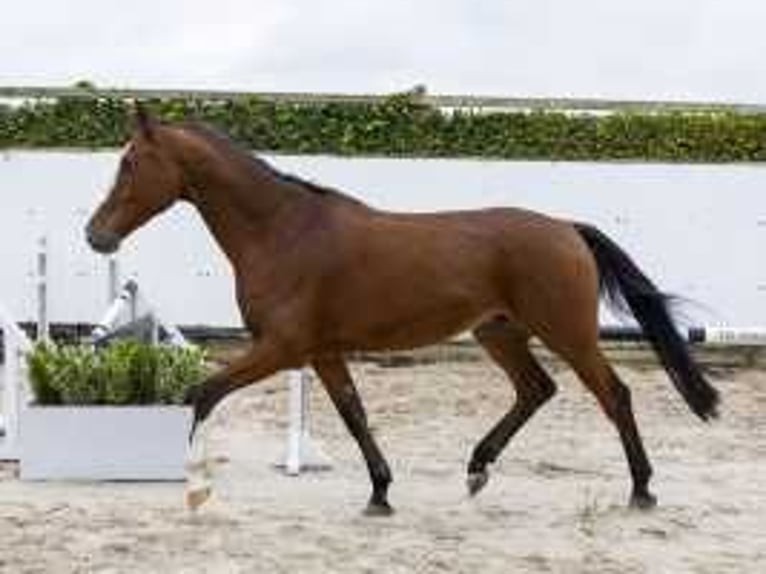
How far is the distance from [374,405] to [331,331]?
4.18 m

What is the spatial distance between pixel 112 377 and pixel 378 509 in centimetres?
153

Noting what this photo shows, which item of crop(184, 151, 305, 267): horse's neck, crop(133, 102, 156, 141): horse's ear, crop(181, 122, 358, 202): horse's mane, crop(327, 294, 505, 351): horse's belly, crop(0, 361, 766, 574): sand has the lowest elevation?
crop(0, 361, 766, 574): sand

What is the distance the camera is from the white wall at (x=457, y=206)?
45.9 feet

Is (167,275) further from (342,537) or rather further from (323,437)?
(342,537)

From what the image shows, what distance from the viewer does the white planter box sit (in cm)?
802

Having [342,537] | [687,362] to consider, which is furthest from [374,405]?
[342,537]

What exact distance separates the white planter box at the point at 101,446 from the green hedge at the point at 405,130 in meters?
6.81

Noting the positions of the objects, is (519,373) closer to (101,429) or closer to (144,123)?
(101,429)

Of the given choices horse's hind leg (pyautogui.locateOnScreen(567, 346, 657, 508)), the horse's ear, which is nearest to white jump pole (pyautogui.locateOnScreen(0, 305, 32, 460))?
the horse's ear

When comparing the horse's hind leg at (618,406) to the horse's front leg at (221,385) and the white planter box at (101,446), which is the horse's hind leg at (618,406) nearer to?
the horse's front leg at (221,385)

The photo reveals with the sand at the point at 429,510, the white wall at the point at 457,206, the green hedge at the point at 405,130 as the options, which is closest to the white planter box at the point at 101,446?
the sand at the point at 429,510

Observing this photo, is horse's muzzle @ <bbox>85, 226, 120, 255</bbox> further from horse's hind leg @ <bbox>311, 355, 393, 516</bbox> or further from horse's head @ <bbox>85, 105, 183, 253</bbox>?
horse's hind leg @ <bbox>311, 355, 393, 516</bbox>

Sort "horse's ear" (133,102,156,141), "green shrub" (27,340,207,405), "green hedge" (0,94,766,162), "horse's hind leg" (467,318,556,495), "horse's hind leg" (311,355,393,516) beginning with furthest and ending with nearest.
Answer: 1. "green hedge" (0,94,766,162)
2. "green shrub" (27,340,207,405)
3. "horse's hind leg" (467,318,556,495)
4. "horse's hind leg" (311,355,393,516)
5. "horse's ear" (133,102,156,141)

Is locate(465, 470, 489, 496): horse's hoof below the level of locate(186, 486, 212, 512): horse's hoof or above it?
below
